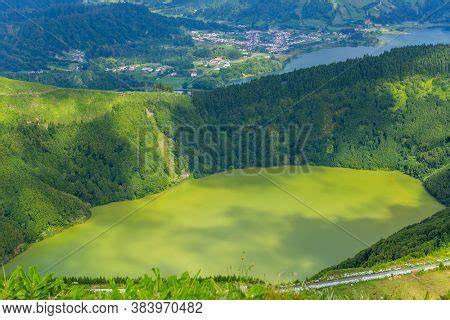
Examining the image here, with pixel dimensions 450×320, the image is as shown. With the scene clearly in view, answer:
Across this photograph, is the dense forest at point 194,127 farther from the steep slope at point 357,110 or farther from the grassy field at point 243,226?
the grassy field at point 243,226

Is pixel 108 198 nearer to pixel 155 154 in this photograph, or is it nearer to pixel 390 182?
pixel 155 154

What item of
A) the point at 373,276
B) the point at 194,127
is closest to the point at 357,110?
the point at 194,127

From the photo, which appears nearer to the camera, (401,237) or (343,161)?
(401,237)

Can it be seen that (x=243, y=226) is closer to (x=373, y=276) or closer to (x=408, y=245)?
(x=408, y=245)

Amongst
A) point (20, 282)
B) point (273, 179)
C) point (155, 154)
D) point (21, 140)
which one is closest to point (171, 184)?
point (155, 154)

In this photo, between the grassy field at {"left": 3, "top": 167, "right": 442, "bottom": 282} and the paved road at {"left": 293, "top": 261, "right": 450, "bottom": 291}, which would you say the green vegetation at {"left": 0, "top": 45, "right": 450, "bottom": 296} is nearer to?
the grassy field at {"left": 3, "top": 167, "right": 442, "bottom": 282}

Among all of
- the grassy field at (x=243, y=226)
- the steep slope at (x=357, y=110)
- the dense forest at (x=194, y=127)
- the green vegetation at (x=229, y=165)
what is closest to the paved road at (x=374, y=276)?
the green vegetation at (x=229, y=165)

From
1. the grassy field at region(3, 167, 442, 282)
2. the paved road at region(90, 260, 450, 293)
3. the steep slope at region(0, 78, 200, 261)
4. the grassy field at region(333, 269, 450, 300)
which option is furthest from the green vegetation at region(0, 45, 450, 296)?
the grassy field at region(333, 269, 450, 300)
